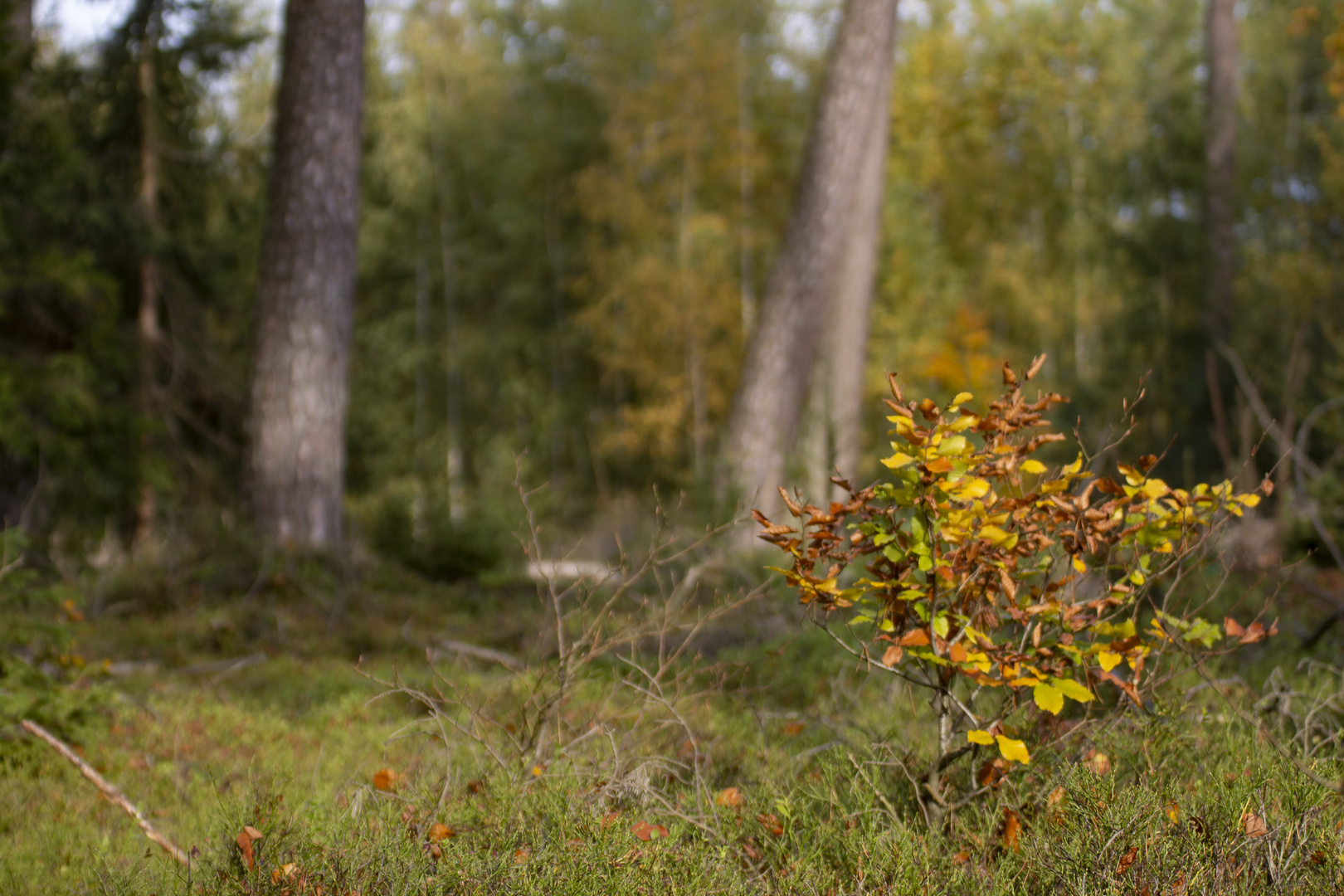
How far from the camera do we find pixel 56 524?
7945 millimetres

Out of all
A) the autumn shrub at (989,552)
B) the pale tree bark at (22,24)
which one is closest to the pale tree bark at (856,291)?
the autumn shrub at (989,552)

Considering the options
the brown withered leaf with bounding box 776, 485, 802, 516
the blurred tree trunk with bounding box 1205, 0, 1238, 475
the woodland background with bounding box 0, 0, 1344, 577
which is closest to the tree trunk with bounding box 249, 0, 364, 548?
the woodland background with bounding box 0, 0, 1344, 577

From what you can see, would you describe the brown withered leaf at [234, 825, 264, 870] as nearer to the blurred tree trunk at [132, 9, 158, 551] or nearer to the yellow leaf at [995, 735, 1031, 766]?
the yellow leaf at [995, 735, 1031, 766]

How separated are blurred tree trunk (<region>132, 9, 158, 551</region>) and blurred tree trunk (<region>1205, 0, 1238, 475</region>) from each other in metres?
10.6

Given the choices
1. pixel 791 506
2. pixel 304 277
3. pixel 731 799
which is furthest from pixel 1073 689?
pixel 304 277

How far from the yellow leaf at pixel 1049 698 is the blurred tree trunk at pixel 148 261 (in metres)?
7.88

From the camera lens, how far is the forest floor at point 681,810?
7.39 ft

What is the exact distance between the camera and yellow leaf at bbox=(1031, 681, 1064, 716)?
2.23 meters

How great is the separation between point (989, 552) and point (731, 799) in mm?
1005

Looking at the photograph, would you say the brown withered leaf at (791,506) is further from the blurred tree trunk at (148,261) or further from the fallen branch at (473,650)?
the blurred tree trunk at (148,261)

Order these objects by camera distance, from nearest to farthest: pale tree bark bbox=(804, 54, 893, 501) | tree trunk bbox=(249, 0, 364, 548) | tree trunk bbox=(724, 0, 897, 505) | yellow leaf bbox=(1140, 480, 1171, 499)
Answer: yellow leaf bbox=(1140, 480, 1171, 499) < tree trunk bbox=(249, 0, 364, 548) < tree trunk bbox=(724, 0, 897, 505) < pale tree bark bbox=(804, 54, 893, 501)

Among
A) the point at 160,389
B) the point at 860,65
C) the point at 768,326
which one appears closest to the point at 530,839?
the point at 768,326

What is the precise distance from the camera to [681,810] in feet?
8.75

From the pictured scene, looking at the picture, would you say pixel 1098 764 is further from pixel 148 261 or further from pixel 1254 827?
pixel 148 261
